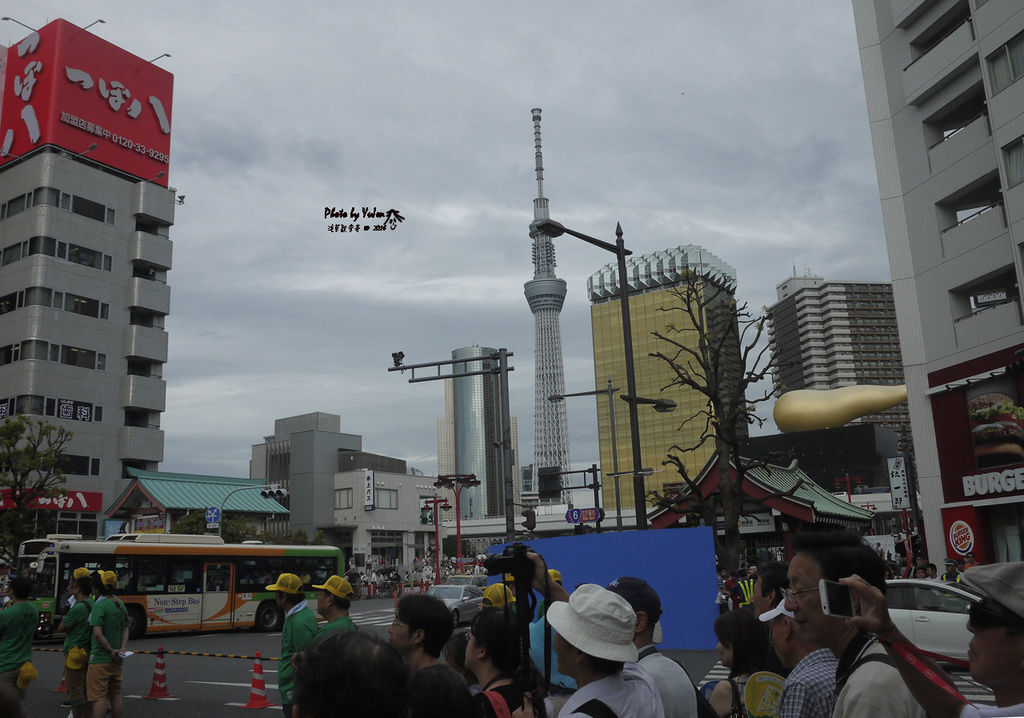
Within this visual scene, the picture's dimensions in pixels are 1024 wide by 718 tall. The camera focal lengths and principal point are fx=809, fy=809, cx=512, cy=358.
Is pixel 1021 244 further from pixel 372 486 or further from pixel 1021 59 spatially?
pixel 372 486

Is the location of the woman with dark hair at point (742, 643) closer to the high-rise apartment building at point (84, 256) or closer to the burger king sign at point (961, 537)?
the burger king sign at point (961, 537)

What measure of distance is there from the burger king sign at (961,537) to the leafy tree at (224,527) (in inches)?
1382

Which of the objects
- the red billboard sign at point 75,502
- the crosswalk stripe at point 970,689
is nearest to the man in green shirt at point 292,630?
the crosswalk stripe at point 970,689

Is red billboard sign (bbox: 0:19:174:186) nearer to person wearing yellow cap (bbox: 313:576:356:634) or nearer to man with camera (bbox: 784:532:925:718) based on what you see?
person wearing yellow cap (bbox: 313:576:356:634)

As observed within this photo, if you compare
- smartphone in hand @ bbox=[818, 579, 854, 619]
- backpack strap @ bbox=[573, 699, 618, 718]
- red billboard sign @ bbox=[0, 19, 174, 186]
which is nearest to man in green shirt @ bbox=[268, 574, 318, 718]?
backpack strap @ bbox=[573, 699, 618, 718]

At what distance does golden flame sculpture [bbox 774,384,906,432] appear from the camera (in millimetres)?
70250

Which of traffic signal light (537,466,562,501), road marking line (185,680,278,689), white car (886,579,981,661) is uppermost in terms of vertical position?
traffic signal light (537,466,562,501)

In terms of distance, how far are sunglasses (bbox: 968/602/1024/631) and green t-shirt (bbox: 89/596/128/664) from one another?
345 inches

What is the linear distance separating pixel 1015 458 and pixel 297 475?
6784 centimetres

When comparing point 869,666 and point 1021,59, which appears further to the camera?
point 1021,59

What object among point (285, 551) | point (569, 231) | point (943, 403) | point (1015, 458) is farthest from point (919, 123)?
point (285, 551)

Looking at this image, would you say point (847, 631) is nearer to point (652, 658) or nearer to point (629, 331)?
point (652, 658)

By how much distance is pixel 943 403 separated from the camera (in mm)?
25594

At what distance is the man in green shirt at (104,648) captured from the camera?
8.74 m
